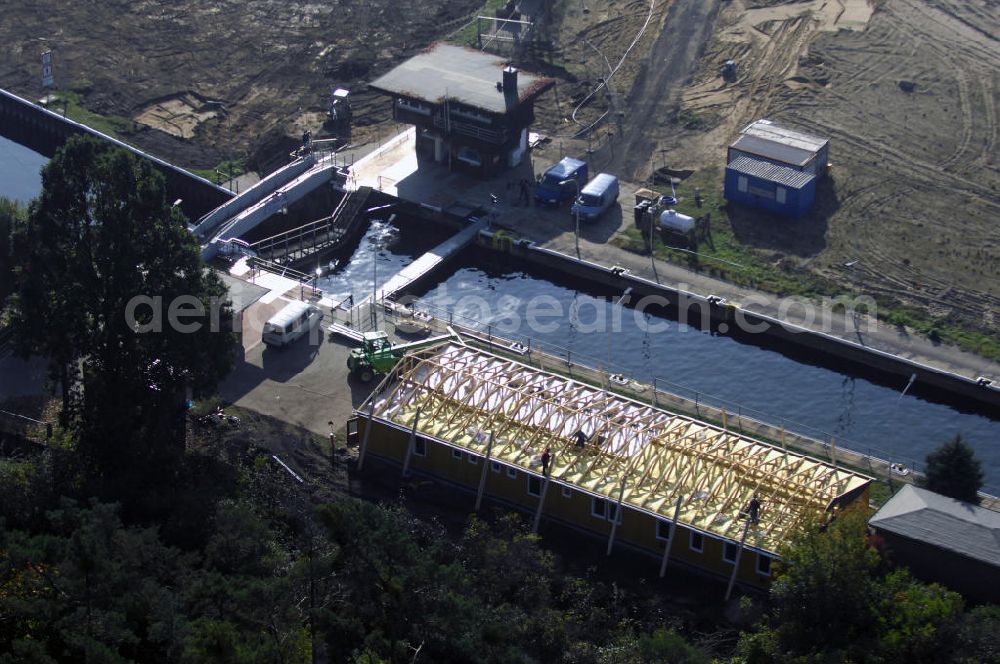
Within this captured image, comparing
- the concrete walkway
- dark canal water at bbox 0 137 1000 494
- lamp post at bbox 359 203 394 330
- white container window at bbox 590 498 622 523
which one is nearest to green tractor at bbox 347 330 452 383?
lamp post at bbox 359 203 394 330

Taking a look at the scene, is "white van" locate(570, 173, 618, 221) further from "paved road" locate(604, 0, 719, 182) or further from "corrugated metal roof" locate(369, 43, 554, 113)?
"corrugated metal roof" locate(369, 43, 554, 113)

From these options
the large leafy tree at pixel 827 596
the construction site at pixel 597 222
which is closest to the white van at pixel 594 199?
the construction site at pixel 597 222

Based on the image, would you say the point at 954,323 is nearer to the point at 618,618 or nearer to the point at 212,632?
the point at 618,618

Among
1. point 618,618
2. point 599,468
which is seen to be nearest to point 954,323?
point 599,468

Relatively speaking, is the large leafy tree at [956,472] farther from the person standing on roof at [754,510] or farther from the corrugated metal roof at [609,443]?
the person standing on roof at [754,510]

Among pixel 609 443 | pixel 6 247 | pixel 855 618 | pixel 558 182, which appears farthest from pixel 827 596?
pixel 6 247

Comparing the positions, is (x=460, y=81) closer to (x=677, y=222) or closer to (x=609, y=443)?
(x=677, y=222)

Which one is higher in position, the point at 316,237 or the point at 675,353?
the point at 675,353
